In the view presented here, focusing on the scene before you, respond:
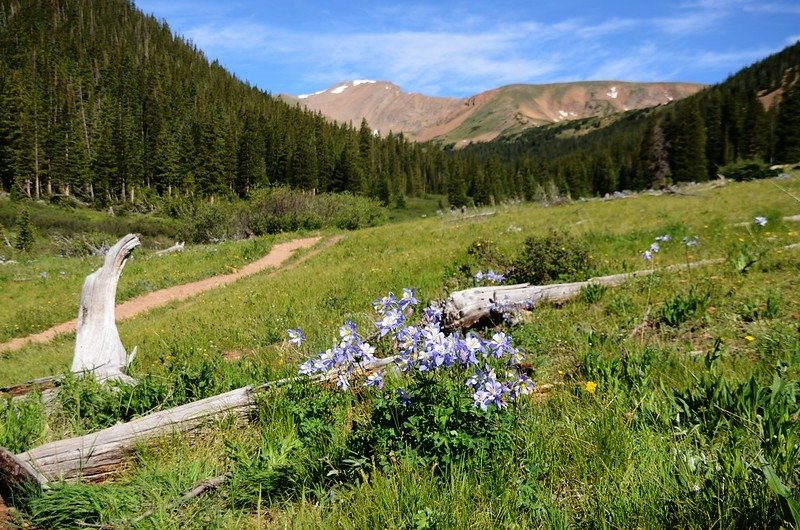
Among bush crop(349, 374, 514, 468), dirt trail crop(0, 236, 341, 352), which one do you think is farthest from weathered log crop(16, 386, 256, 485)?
dirt trail crop(0, 236, 341, 352)

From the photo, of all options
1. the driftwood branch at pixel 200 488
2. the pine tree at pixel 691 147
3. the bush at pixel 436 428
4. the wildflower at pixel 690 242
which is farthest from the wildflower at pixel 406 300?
the pine tree at pixel 691 147

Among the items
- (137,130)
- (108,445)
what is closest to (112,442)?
(108,445)

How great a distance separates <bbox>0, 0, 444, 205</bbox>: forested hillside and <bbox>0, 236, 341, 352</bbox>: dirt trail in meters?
48.2

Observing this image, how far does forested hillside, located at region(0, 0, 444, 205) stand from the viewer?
75.9 m

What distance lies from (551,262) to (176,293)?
14785mm

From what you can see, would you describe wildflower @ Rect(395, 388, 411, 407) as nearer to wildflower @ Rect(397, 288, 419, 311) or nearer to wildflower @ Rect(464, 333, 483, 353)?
wildflower @ Rect(464, 333, 483, 353)

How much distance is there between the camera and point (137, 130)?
297 ft

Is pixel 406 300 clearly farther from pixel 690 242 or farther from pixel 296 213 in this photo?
pixel 296 213

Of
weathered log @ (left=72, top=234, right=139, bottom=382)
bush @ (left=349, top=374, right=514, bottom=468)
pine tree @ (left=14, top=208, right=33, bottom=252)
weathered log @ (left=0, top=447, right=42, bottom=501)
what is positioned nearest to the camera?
bush @ (left=349, top=374, right=514, bottom=468)

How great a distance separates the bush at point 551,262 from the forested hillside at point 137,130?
2571 inches

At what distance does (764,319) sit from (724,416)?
2609mm

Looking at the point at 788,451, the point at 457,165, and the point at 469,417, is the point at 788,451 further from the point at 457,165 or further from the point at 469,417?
the point at 457,165

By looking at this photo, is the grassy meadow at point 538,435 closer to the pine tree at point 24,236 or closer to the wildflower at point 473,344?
the wildflower at point 473,344

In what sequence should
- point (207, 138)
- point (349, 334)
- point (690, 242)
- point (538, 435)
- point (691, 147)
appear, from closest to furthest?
1. point (538, 435)
2. point (349, 334)
3. point (690, 242)
4. point (691, 147)
5. point (207, 138)
